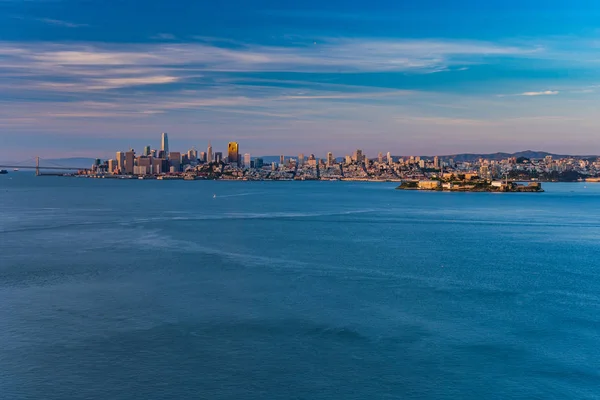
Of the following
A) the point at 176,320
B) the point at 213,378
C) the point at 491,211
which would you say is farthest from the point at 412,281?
the point at 491,211

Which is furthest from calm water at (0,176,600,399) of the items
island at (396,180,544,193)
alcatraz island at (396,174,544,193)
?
alcatraz island at (396,174,544,193)

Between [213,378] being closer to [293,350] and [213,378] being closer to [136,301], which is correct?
[293,350]

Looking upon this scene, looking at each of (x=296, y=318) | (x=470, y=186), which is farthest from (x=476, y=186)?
(x=296, y=318)

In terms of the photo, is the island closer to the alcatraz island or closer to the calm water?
the alcatraz island

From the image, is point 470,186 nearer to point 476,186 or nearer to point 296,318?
point 476,186

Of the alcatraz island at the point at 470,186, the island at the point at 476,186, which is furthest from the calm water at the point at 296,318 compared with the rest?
the alcatraz island at the point at 470,186

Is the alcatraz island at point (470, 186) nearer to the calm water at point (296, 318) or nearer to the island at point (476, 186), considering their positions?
the island at point (476, 186)

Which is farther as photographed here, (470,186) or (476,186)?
(470,186)

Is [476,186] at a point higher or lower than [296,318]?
higher
